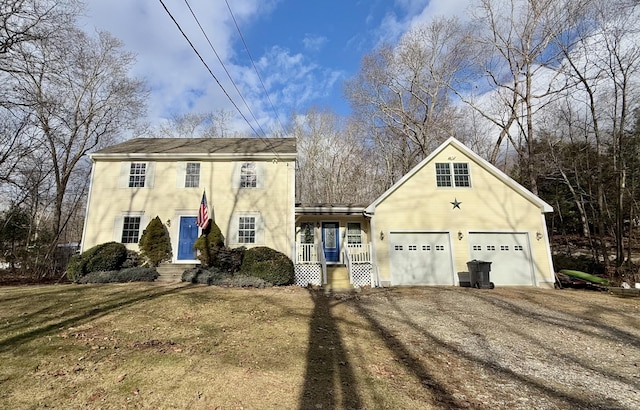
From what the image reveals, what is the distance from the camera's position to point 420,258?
41.3ft

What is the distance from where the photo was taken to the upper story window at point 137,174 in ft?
46.0

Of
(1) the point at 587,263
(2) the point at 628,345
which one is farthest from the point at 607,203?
(2) the point at 628,345

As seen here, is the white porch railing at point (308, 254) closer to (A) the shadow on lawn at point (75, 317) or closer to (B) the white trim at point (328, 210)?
(B) the white trim at point (328, 210)

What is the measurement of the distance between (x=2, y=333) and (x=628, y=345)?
1166 centimetres

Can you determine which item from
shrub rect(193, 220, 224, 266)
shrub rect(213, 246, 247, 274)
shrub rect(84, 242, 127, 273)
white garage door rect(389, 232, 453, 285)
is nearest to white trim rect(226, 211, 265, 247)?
shrub rect(193, 220, 224, 266)

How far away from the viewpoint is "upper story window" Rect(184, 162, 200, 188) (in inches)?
556

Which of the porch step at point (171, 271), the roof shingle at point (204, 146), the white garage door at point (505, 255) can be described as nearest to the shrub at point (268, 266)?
the porch step at point (171, 271)

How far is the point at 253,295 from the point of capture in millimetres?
9336

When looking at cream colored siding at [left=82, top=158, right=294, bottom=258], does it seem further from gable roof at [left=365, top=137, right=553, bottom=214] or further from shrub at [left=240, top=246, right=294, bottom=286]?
gable roof at [left=365, top=137, right=553, bottom=214]

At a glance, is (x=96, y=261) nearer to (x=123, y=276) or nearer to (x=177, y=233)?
(x=123, y=276)

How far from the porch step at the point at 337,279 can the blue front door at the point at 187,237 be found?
606 cm

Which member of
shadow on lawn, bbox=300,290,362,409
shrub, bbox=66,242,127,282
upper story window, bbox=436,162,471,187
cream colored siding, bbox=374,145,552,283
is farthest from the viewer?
upper story window, bbox=436,162,471,187

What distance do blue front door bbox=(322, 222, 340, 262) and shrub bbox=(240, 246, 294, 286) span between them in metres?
3.34

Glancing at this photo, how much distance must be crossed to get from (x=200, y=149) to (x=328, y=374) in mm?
13230
